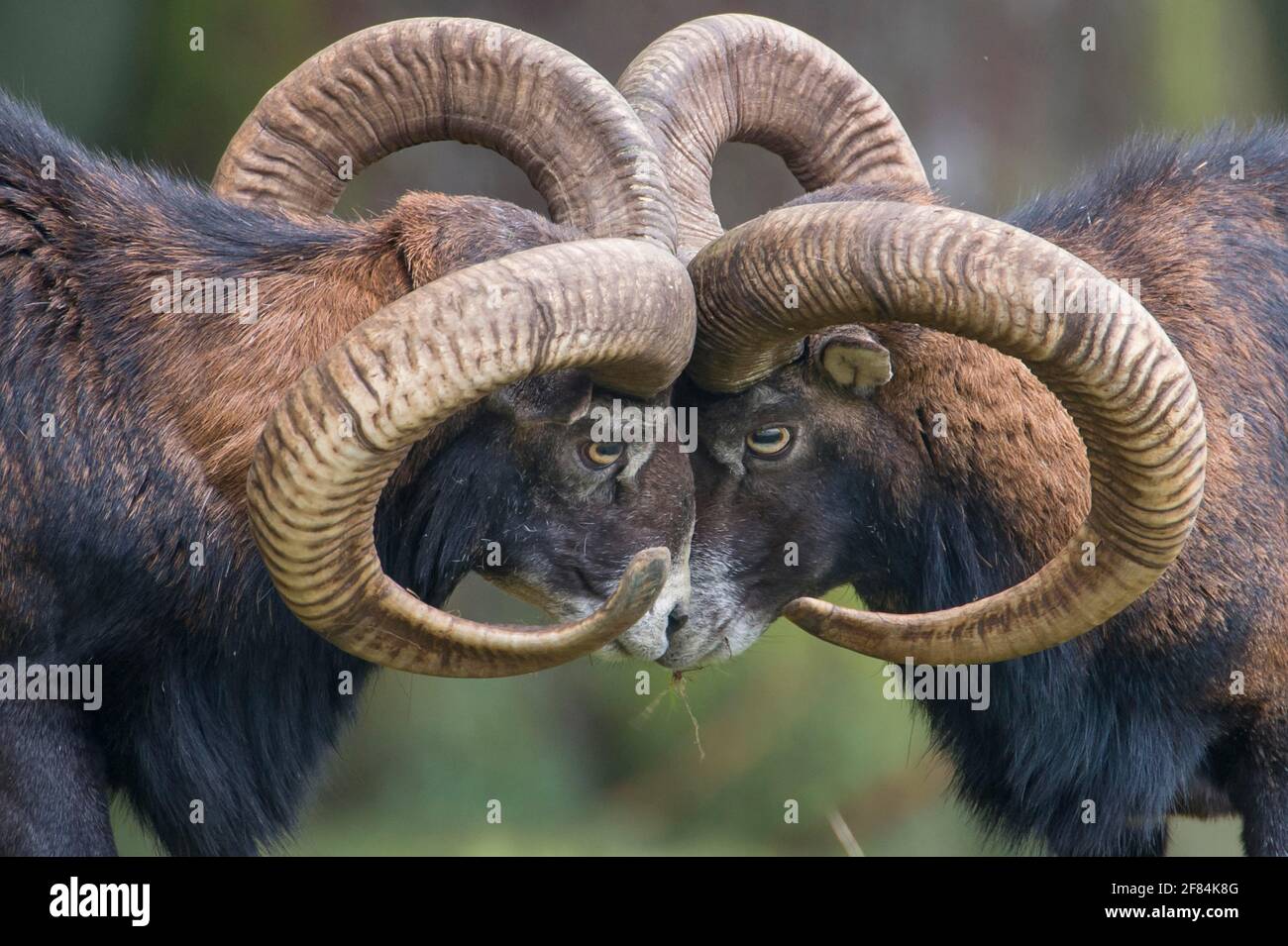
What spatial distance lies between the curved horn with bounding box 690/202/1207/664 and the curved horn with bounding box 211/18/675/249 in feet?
1.74

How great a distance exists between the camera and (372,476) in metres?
4.86

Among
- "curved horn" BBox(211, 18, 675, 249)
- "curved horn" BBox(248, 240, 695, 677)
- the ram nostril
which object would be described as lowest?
the ram nostril

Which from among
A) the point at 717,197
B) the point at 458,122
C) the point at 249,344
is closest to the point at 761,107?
the point at 458,122

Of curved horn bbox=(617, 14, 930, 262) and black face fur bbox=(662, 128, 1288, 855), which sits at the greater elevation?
curved horn bbox=(617, 14, 930, 262)

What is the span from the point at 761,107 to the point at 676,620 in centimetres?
233

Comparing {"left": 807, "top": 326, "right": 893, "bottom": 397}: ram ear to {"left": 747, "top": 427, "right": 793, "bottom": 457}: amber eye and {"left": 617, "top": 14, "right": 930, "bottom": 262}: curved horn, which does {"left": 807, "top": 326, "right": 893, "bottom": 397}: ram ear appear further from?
{"left": 617, "top": 14, "right": 930, "bottom": 262}: curved horn

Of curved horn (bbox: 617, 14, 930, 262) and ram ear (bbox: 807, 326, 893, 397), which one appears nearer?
ram ear (bbox: 807, 326, 893, 397)

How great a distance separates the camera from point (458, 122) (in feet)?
20.9

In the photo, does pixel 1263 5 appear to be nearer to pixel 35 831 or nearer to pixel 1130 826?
pixel 1130 826

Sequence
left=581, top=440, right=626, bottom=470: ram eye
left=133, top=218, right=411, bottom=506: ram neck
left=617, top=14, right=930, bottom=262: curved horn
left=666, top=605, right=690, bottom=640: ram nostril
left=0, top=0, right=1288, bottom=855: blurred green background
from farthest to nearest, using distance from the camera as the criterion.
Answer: left=0, top=0, right=1288, bottom=855: blurred green background, left=617, top=14, right=930, bottom=262: curved horn, left=666, top=605, right=690, bottom=640: ram nostril, left=581, top=440, right=626, bottom=470: ram eye, left=133, top=218, right=411, bottom=506: ram neck

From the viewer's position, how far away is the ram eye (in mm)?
5719

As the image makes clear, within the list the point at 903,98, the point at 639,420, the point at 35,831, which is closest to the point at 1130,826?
the point at 639,420

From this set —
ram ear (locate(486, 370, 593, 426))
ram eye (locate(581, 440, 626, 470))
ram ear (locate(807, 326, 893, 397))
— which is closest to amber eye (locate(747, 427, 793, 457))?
ram ear (locate(807, 326, 893, 397))

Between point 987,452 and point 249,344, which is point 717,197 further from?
point 249,344
